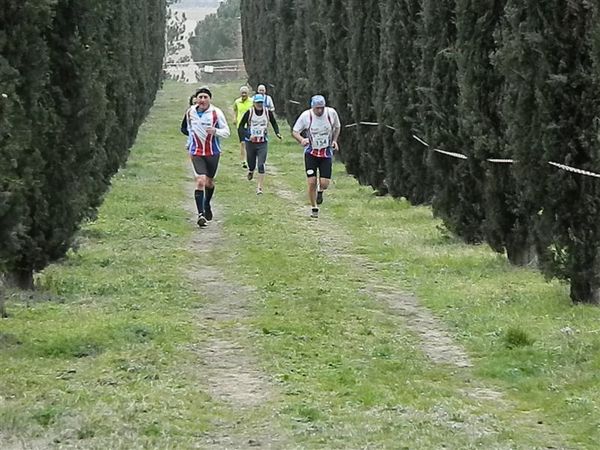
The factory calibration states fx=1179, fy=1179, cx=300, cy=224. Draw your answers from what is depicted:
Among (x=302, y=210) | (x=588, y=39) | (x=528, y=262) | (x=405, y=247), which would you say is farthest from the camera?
(x=302, y=210)

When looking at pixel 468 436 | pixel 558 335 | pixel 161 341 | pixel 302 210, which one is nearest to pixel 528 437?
pixel 468 436

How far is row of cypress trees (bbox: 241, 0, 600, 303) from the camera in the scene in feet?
33.6

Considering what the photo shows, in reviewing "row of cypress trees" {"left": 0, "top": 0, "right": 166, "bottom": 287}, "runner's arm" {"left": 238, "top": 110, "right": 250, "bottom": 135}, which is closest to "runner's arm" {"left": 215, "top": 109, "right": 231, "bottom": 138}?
"row of cypress trees" {"left": 0, "top": 0, "right": 166, "bottom": 287}

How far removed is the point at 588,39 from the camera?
32.7 feet

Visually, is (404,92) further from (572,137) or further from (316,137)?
(572,137)

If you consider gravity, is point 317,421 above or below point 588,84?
below

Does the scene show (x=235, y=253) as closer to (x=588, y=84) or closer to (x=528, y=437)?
(x=588, y=84)

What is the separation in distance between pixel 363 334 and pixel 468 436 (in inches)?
110

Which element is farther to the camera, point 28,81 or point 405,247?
point 405,247

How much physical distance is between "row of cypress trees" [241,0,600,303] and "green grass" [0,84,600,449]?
0.55m

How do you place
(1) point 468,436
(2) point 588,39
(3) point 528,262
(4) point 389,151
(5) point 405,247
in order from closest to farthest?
1. (1) point 468,436
2. (2) point 588,39
3. (3) point 528,262
4. (5) point 405,247
5. (4) point 389,151

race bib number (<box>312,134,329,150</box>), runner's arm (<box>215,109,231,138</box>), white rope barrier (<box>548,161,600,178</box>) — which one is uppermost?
white rope barrier (<box>548,161,600,178</box>)

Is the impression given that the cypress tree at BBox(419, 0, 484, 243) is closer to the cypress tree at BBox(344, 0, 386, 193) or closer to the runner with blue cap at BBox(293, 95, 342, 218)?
the runner with blue cap at BBox(293, 95, 342, 218)

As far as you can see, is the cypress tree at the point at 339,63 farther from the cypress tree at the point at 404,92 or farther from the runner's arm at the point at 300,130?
the runner's arm at the point at 300,130
